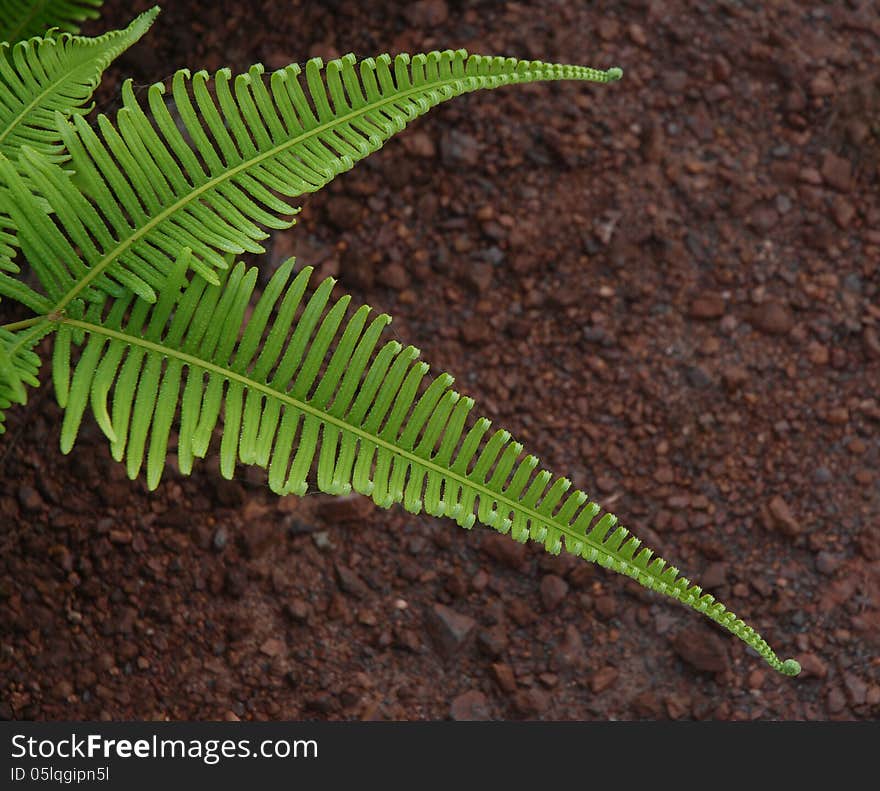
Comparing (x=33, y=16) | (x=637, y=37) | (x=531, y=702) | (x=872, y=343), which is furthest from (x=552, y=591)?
(x=33, y=16)

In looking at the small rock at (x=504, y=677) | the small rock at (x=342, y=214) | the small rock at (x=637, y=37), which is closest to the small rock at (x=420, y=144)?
the small rock at (x=342, y=214)

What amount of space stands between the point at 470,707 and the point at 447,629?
5.9 inches

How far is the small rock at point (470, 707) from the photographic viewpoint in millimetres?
1818

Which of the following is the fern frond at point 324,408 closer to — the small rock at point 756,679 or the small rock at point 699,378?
the small rock at point 756,679

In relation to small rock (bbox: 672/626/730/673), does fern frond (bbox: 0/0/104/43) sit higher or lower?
higher

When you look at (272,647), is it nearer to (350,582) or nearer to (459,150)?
(350,582)

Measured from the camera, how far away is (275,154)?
127 centimetres

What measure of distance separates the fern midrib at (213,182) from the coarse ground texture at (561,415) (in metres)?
0.69

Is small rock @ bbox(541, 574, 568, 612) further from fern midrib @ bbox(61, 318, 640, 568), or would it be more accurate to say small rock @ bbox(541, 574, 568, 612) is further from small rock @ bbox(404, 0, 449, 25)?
small rock @ bbox(404, 0, 449, 25)

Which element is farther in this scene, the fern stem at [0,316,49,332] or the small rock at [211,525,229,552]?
the small rock at [211,525,229,552]

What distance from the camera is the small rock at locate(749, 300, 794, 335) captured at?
2.03 metres

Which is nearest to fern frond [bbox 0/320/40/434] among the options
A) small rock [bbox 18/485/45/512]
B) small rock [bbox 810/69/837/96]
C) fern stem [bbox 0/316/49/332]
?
fern stem [bbox 0/316/49/332]

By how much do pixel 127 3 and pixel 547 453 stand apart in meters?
1.33

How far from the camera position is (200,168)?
125 centimetres
